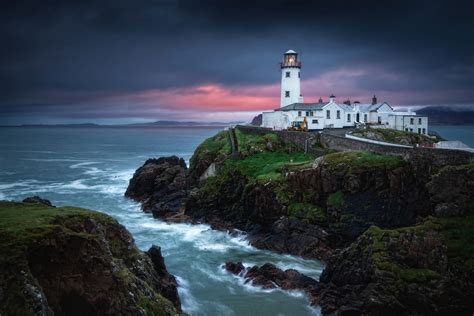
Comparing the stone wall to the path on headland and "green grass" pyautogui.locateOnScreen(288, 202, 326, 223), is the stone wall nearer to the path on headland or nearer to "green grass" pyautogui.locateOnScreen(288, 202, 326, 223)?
the path on headland

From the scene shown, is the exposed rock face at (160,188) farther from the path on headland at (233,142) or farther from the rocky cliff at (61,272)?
the rocky cliff at (61,272)

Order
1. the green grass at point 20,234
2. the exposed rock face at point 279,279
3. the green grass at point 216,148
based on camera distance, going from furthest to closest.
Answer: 1. the green grass at point 216,148
2. the exposed rock face at point 279,279
3. the green grass at point 20,234

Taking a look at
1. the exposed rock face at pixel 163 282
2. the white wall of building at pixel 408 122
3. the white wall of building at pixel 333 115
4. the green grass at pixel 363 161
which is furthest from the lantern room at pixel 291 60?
the exposed rock face at pixel 163 282

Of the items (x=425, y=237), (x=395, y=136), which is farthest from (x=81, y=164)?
(x=425, y=237)

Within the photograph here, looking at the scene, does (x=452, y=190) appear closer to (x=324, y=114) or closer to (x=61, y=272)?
(x=61, y=272)

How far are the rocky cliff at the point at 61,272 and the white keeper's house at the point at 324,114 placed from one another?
46698mm

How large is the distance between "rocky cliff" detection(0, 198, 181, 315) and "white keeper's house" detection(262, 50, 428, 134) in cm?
4670

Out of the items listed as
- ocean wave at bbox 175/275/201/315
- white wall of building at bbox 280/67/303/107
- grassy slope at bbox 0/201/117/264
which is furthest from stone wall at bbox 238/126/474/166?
grassy slope at bbox 0/201/117/264

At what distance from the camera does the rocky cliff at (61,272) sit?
14.7m

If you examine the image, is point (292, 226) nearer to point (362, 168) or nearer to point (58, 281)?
point (362, 168)

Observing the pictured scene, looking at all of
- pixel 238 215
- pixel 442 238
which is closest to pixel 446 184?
pixel 442 238

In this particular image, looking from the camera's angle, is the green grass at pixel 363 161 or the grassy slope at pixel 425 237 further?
the green grass at pixel 363 161

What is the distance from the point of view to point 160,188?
55875 mm

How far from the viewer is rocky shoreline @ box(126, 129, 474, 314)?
82.5ft
